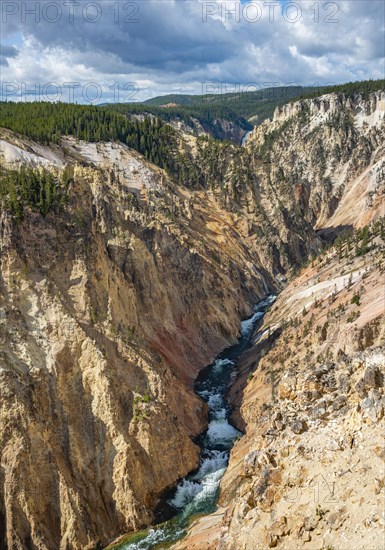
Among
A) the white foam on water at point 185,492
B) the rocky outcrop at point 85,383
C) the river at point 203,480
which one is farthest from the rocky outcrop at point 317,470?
the rocky outcrop at point 85,383

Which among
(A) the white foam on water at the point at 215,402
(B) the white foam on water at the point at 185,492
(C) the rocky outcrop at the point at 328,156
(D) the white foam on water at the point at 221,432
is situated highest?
(C) the rocky outcrop at the point at 328,156

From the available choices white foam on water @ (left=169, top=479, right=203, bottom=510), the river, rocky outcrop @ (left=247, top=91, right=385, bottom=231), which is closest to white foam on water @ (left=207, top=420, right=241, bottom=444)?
the river

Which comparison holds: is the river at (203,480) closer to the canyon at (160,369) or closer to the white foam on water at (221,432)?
the white foam on water at (221,432)

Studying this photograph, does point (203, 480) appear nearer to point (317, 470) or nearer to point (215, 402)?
point (215, 402)

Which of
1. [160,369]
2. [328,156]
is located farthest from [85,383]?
[328,156]

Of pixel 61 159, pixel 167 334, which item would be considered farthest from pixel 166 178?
pixel 167 334
